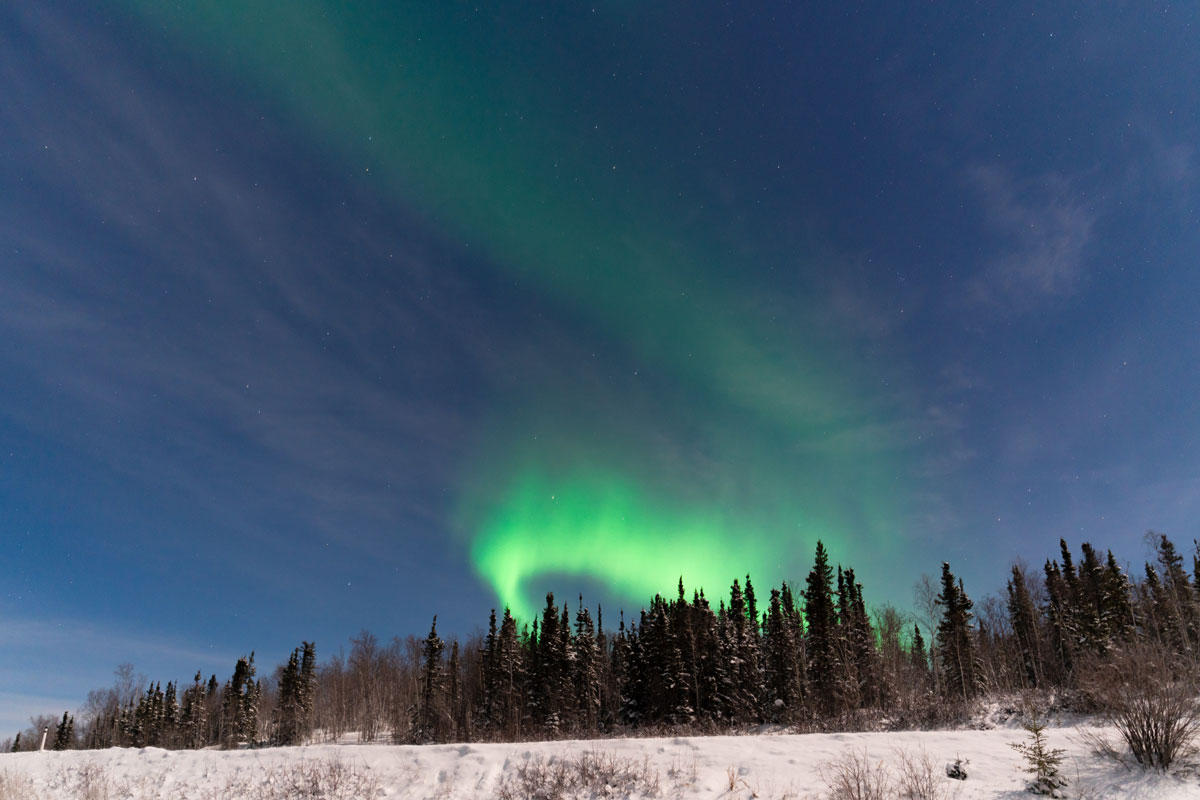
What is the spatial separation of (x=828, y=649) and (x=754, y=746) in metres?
41.4

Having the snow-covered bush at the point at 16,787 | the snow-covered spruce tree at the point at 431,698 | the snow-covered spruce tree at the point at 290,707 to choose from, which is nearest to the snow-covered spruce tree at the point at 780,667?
the snow-covered spruce tree at the point at 431,698

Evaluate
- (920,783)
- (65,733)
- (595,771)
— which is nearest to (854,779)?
(920,783)

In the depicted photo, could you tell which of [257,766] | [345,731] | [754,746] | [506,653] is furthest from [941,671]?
[345,731]

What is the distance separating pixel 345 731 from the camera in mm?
85188

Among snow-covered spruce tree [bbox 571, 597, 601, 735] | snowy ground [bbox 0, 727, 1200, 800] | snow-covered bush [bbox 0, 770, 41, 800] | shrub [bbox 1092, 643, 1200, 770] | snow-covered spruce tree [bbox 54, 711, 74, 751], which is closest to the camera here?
shrub [bbox 1092, 643, 1200, 770]

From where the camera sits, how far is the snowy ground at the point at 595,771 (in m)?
14.3

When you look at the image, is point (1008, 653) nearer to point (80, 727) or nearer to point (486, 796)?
point (486, 796)

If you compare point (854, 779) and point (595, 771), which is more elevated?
point (854, 779)

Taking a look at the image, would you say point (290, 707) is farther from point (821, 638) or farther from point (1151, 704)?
point (1151, 704)

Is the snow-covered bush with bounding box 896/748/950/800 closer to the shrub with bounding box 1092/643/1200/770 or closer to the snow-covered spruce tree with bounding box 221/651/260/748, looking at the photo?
the shrub with bounding box 1092/643/1200/770

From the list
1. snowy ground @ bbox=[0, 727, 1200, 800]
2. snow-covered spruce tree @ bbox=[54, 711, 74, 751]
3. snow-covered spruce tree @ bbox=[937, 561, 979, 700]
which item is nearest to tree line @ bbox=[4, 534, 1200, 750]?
snow-covered spruce tree @ bbox=[937, 561, 979, 700]

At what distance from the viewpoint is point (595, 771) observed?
17.6 meters

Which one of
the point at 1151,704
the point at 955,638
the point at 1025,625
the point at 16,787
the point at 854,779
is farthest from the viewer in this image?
the point at 1025,625

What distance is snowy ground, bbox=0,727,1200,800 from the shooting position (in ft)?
47.0
